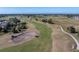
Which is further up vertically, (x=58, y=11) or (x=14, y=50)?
(x=58, y=11)

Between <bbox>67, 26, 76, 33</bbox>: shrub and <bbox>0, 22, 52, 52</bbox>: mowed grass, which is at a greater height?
<bbox>67, 26, 76, 33</bbox>: shrub

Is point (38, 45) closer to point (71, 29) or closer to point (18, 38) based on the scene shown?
point (18, 38)

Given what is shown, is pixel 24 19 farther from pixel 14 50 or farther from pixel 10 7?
pixel 14 50

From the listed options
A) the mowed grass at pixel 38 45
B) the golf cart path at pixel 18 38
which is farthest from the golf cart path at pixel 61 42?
the golf cart path at pixel 18 38

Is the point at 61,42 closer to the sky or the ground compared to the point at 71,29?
closer to the ground

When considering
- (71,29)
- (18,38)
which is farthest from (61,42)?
(18,38)

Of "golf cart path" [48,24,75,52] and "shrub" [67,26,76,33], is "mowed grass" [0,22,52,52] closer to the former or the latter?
"golf cart path" [48,24,75,52]

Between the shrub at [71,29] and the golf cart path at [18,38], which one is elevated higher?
the shrub at [71,29]

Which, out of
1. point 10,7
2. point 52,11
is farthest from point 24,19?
point 52,11

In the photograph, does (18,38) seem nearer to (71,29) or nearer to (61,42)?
(61,42)

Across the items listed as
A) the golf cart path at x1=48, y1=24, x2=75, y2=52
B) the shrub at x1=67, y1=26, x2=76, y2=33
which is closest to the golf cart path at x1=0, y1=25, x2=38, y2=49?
the golf cart path at x1=48, y1=24, x2=75, y2=52

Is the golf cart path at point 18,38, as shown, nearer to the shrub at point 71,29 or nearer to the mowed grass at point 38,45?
the mowed grass at point 38,45
